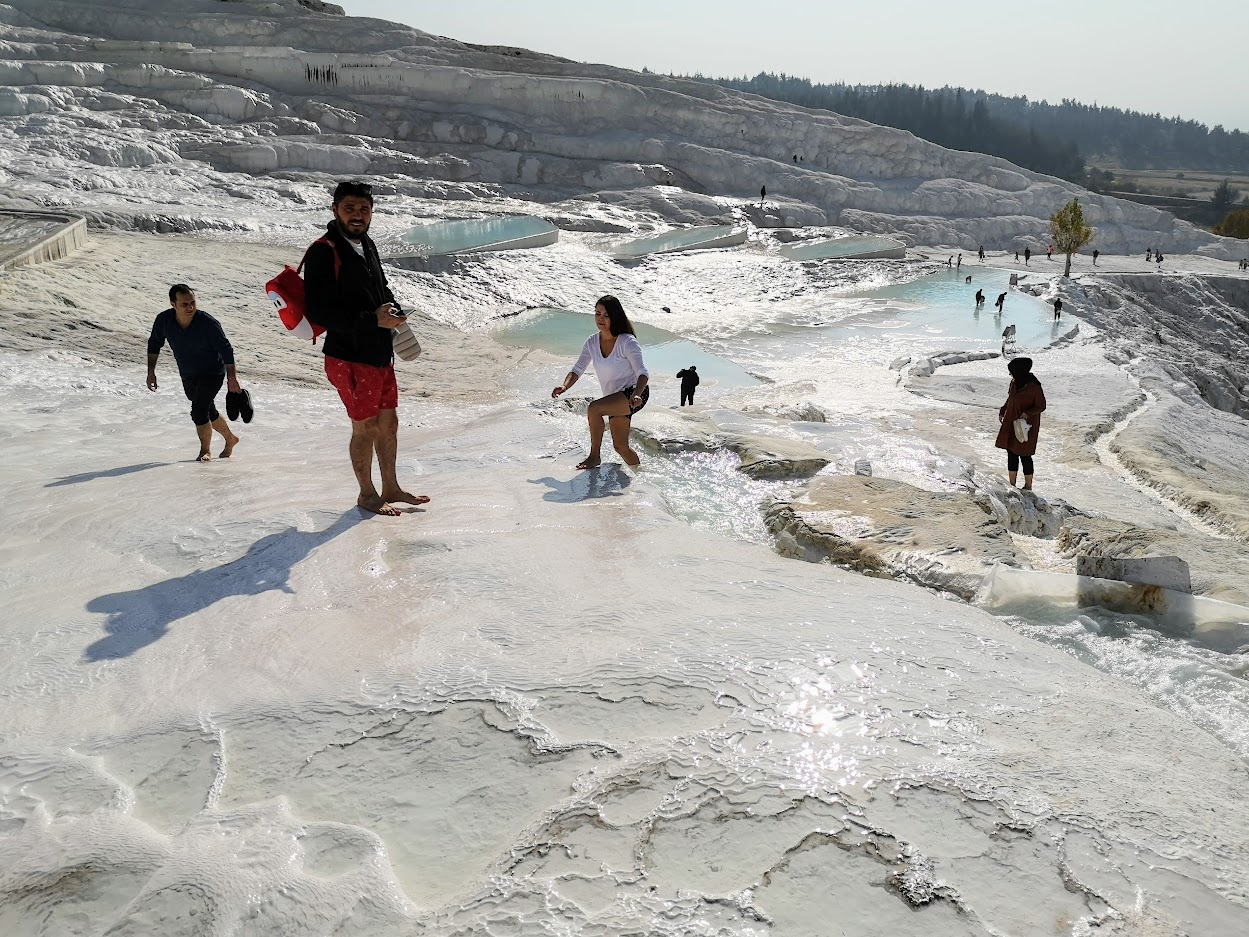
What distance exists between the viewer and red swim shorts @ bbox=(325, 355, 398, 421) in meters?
4.05

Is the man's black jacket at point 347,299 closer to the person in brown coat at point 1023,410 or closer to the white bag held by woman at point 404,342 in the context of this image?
the white bag held by woman at point 404,342

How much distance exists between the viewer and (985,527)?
4605mm

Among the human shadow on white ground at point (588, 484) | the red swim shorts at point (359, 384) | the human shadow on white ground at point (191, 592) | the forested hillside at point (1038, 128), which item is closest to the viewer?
the human shadow on white ground at point (191, 592)

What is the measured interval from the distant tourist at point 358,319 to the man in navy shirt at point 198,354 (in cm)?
175

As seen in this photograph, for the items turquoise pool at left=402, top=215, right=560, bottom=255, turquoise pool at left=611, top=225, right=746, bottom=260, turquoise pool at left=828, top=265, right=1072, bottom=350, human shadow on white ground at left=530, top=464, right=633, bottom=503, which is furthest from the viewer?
turquoise pool at left=611, top=225, right=746, bottom=260

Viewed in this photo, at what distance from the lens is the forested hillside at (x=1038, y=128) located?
88.8 m

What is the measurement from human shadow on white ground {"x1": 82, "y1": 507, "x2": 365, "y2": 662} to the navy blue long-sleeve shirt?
220cm

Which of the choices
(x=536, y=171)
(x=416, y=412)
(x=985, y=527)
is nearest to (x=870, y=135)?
(x=536, y=171)

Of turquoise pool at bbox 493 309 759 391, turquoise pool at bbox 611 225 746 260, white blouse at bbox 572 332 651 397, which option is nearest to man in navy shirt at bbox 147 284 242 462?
white blouse at bbox 572 332 651 397

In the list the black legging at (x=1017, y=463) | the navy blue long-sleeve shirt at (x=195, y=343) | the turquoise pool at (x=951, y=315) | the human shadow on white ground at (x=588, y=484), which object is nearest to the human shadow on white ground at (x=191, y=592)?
the human shadow on white ground at (x=588, y=484)

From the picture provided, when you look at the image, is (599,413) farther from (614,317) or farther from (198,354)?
(198,354)

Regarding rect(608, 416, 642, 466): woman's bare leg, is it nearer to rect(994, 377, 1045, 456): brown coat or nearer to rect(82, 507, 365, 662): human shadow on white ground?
rect(82, 507, 365, 662): human shadow on white ground

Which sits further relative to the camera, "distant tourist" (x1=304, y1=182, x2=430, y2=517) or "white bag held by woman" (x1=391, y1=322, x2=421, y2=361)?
"white bag held by woman" (x1=391, y1=322, x2=421, y2=361)

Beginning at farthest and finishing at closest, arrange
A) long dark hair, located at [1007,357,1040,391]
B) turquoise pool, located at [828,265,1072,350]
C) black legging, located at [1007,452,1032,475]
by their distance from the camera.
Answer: turquoise pool, located at [828,265,1072,350]
black legging, located at [1007,452,1032,475]
long dark hair, located at [1007,357,1040,391]
